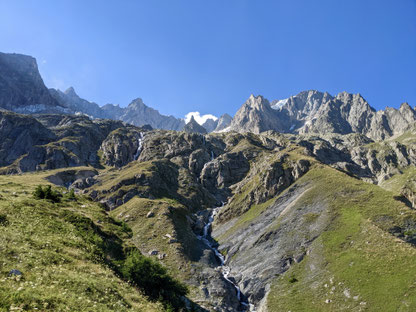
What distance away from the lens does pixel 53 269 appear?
69.9ft

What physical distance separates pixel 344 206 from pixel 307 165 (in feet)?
126

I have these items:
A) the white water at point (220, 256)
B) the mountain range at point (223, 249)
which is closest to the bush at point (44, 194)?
the mountain range at point (223, 249)

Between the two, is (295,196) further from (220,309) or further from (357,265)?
(220,309)

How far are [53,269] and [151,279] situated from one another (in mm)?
16668

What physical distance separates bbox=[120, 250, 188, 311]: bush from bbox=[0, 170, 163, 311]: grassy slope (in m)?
4.48

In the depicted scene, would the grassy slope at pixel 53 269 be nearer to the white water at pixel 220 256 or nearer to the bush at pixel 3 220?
the bush at pixel 3 220

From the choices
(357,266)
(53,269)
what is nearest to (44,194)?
(53,269)

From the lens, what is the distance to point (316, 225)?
74000mm

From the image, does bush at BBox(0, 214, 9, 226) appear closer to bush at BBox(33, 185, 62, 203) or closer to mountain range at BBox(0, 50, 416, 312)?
mountain range at BBox(0, 50, 416, 312)

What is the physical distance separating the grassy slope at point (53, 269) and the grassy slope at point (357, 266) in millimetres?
40884

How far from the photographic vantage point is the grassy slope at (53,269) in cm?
1615

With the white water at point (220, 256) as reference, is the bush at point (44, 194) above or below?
above

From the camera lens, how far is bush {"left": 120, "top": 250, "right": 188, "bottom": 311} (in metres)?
32.3

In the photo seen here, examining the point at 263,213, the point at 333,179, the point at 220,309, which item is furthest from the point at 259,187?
the point at 220,309
